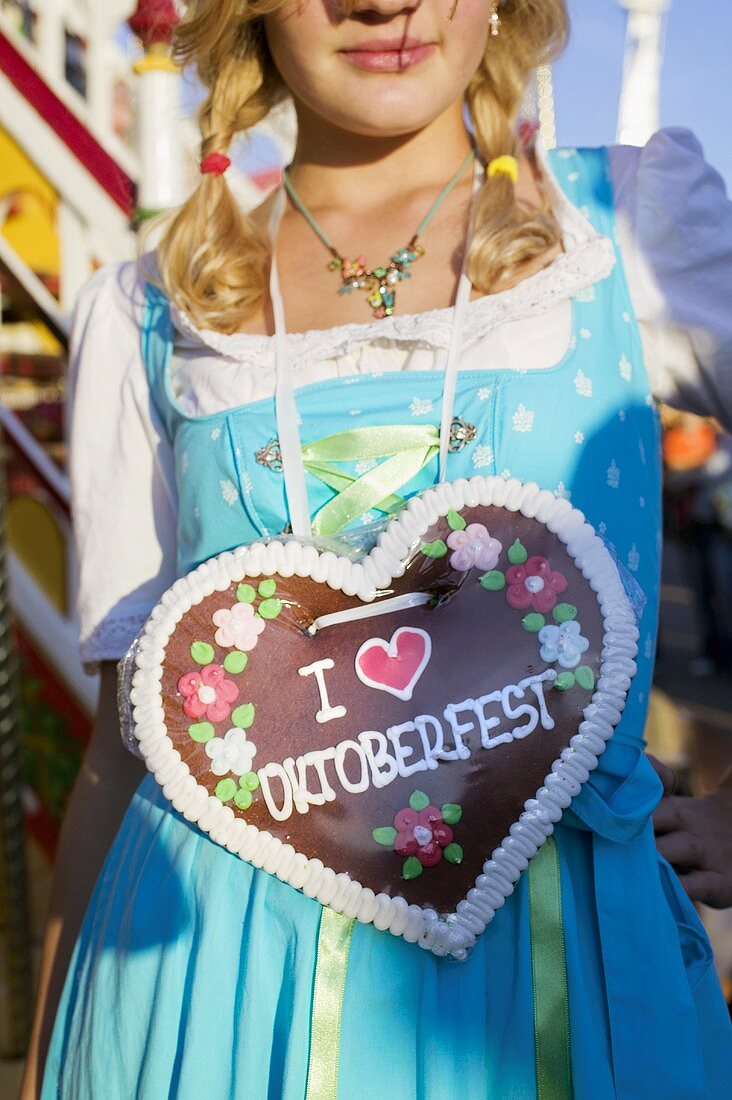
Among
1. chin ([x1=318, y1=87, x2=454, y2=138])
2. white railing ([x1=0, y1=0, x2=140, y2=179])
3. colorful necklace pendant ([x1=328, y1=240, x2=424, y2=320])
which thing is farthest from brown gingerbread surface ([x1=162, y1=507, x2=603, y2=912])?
white railing ([x1=0, y1=0, x2=140, y2=179])

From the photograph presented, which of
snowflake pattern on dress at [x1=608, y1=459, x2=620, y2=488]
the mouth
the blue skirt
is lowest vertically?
the blue skirt

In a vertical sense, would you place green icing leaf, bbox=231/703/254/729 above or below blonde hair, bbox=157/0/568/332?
below

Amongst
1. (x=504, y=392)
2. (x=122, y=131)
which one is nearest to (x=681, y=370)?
(x=504, y=392)

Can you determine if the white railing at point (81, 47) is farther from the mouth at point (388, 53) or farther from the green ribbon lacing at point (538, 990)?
the green ribbon lacing at point (538, 990)

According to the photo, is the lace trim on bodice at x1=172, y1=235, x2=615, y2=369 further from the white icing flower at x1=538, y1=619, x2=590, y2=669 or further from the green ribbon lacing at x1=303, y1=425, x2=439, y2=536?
the white icing flower at x1=538, y1=619, x2=590, y2=669

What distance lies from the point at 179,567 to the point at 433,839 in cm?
42

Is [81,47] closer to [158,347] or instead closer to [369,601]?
[158,347]

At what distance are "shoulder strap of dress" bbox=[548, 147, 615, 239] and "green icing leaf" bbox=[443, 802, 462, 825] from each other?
0.59 meters

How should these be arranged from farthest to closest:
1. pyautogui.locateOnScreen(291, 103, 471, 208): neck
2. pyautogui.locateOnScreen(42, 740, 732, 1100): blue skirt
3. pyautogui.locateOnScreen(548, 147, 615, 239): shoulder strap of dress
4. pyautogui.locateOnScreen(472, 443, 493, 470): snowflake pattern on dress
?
pyautogui.locateOnScreen(291, 103, 471, 208): neck < pyautogui.locateOnScreen(548, 147, 615, 239): shoulder strap of dress < pyautogui.locateOnScreen(472, 443, 493, 470): snowflake pattern on dress < pyautogui.locateOnScreen(42, 740, 732, 1100): blue skirt

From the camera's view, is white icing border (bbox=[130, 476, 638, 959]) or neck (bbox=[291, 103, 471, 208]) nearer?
white icing border (bbox=[130, 476, 638, 959])

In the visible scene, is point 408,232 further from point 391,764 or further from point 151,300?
point 391,764

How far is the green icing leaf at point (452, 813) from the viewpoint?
35.5 inches

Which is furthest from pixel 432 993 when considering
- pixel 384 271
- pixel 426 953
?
pixel 384 271

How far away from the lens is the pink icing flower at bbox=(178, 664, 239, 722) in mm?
950
